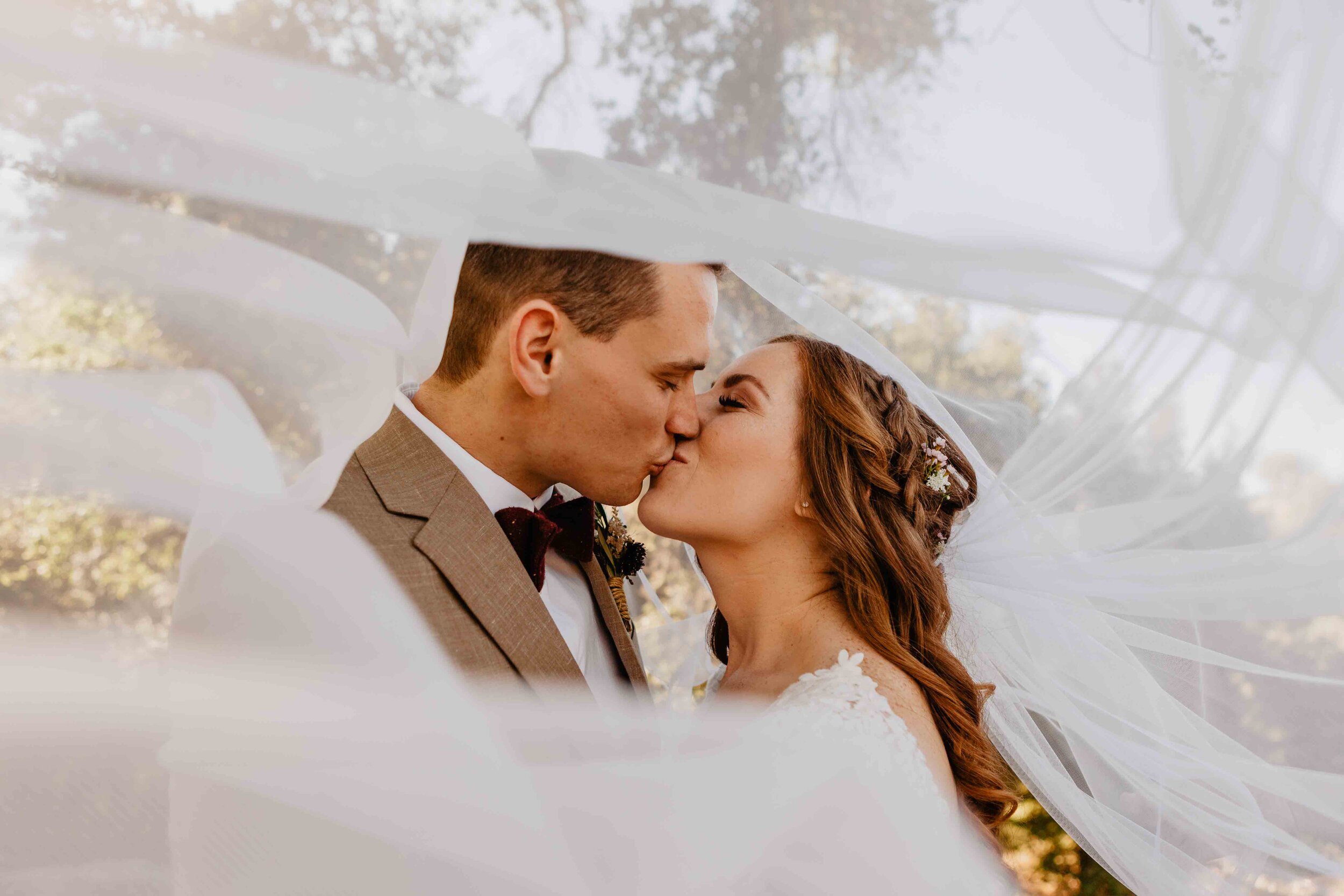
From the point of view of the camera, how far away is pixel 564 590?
2.90 m

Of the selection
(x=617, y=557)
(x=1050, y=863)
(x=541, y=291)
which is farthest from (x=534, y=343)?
(x=1050, y=863)

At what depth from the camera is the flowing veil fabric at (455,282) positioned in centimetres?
134

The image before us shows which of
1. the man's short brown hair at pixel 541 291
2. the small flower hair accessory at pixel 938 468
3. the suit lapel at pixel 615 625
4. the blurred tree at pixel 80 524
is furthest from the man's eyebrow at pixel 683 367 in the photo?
the blurred tree at pixel 80 524

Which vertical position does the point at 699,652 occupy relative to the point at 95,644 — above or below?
below

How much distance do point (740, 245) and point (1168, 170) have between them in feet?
2.15

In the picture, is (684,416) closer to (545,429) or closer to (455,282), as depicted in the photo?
(545,429)

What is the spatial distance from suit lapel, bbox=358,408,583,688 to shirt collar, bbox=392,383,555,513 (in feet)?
0.37

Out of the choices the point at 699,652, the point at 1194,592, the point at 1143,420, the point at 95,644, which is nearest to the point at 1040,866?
the point at 699,652

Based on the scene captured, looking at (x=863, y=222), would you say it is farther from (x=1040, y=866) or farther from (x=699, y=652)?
(x=1040, y=866)

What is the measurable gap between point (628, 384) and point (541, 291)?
1.11 ft

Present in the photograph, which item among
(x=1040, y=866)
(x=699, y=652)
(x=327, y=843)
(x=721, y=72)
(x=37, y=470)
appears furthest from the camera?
(x=1040, y=866)

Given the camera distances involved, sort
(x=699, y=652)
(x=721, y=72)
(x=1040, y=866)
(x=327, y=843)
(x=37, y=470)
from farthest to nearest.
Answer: (x=1040, y=866)
(x=699, y=652)
(x=721, y=72)
(x=327, y=843)
(x=37, y=470)

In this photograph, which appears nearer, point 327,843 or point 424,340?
point 327,843

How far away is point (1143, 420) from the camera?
1792 millimetres
